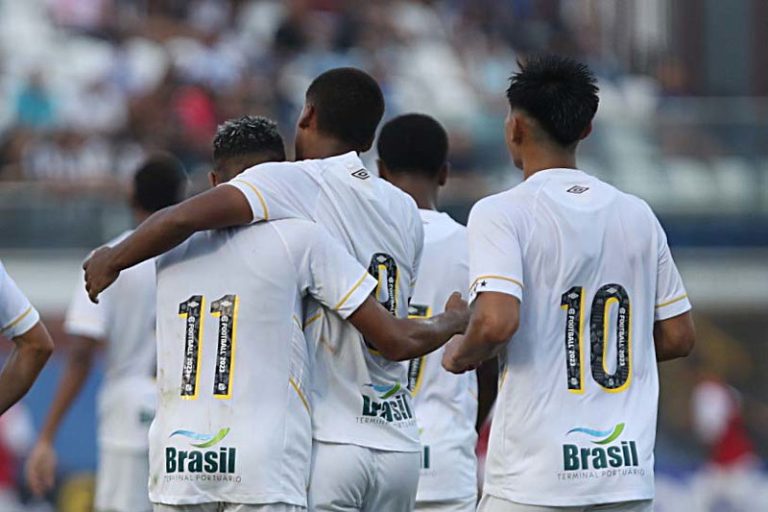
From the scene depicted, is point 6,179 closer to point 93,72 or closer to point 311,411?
point 93,72

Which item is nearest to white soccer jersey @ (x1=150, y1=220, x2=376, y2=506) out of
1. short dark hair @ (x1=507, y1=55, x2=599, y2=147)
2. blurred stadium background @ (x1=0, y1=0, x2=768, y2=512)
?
short dark hair @ (x1=507, y1=55, x2=599, y2=147)

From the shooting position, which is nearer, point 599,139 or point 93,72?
point 599,139

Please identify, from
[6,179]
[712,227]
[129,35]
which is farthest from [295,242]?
[129,35]

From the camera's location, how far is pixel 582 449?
561 centimetres

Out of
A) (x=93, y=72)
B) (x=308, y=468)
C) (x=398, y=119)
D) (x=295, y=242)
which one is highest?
(x=93, y=72)

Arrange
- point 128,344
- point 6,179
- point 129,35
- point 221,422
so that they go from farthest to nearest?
1. point 129,35
2. point 6,179
3. point 128,344
4. point 221,422

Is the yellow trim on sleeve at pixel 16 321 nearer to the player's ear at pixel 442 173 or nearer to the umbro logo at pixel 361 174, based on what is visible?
the umbro logo at pixel 361 174

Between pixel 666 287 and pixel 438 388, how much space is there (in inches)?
69.0

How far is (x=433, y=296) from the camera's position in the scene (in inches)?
289

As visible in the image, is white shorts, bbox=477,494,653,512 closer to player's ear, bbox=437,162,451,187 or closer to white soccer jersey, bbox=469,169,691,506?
white soccer jersey, bbox=469,169,691,506

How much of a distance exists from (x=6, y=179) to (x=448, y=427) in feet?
30.9

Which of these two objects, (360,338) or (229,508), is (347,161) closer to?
(360,338)

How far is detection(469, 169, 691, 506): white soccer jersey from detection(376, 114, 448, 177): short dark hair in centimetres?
163

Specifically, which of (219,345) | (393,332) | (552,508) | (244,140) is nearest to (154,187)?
(244,140)
